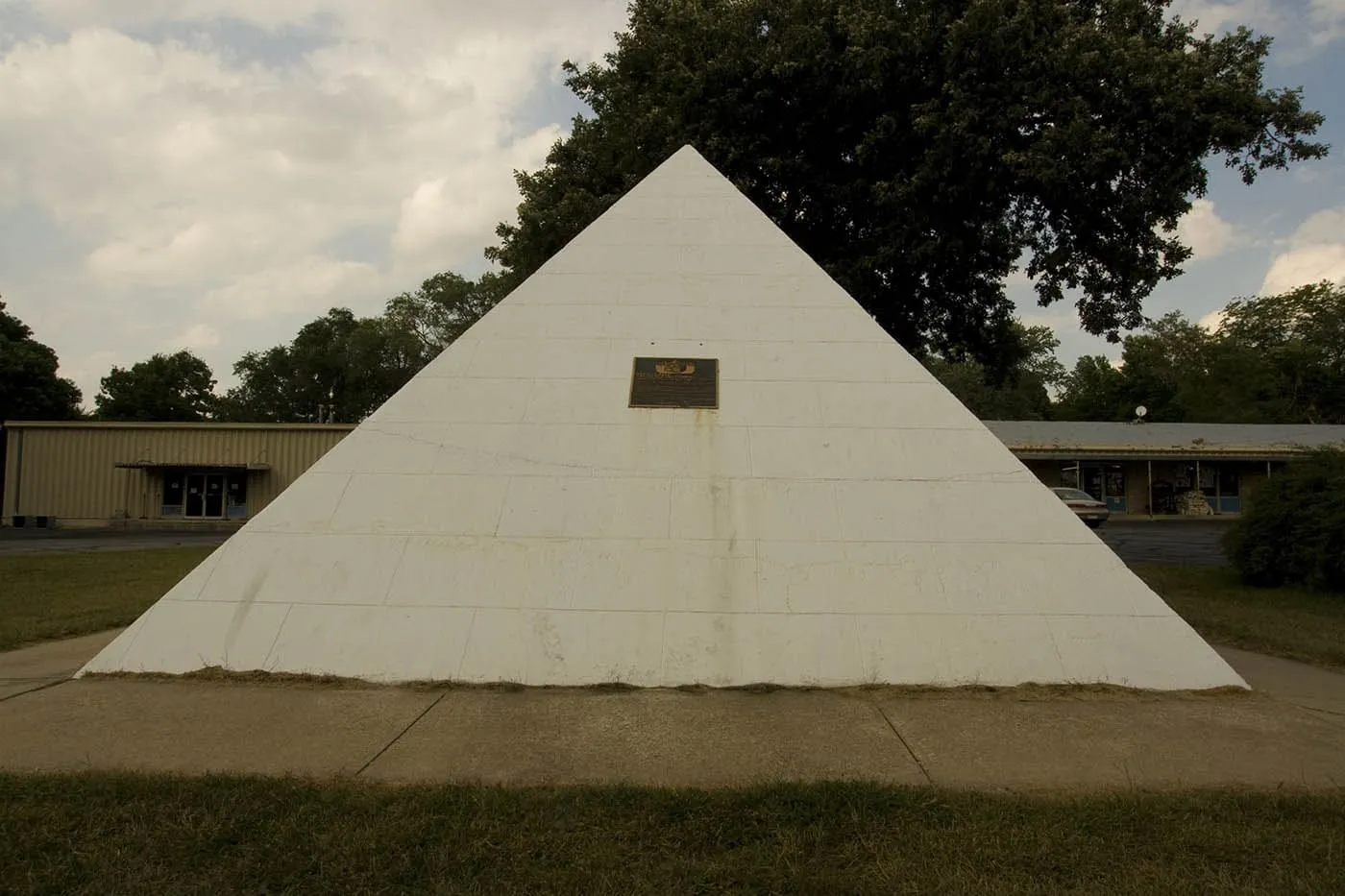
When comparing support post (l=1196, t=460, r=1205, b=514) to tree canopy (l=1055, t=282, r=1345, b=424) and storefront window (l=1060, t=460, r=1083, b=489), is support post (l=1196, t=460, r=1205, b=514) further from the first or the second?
tree canopy (l=1055, t=282, r=1345, b=424)

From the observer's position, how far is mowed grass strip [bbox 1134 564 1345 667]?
7.45 meters

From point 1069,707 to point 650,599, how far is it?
2.44m

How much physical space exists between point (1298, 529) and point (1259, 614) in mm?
2603

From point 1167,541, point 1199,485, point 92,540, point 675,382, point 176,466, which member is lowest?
point 92,540

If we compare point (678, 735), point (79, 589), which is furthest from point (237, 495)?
point (678, 735)

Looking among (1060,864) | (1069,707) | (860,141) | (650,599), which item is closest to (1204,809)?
(1060,864)

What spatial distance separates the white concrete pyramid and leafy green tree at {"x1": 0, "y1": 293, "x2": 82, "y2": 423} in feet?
148

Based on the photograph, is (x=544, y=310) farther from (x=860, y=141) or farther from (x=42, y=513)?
(x=42, y=513)

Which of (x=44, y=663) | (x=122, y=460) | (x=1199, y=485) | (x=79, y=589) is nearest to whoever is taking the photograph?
(x=44, y=663)

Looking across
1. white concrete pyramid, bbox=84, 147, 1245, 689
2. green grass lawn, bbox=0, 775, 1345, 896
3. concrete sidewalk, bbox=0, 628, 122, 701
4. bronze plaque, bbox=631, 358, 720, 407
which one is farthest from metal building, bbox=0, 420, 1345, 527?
green grass lawn, bbox=0, 775, 1345, 896

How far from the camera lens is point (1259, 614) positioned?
9.30 meters

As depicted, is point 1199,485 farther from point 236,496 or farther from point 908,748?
point 236,496

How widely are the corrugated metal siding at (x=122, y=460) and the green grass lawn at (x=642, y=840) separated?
29.8m

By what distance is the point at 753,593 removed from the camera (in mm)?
5559
